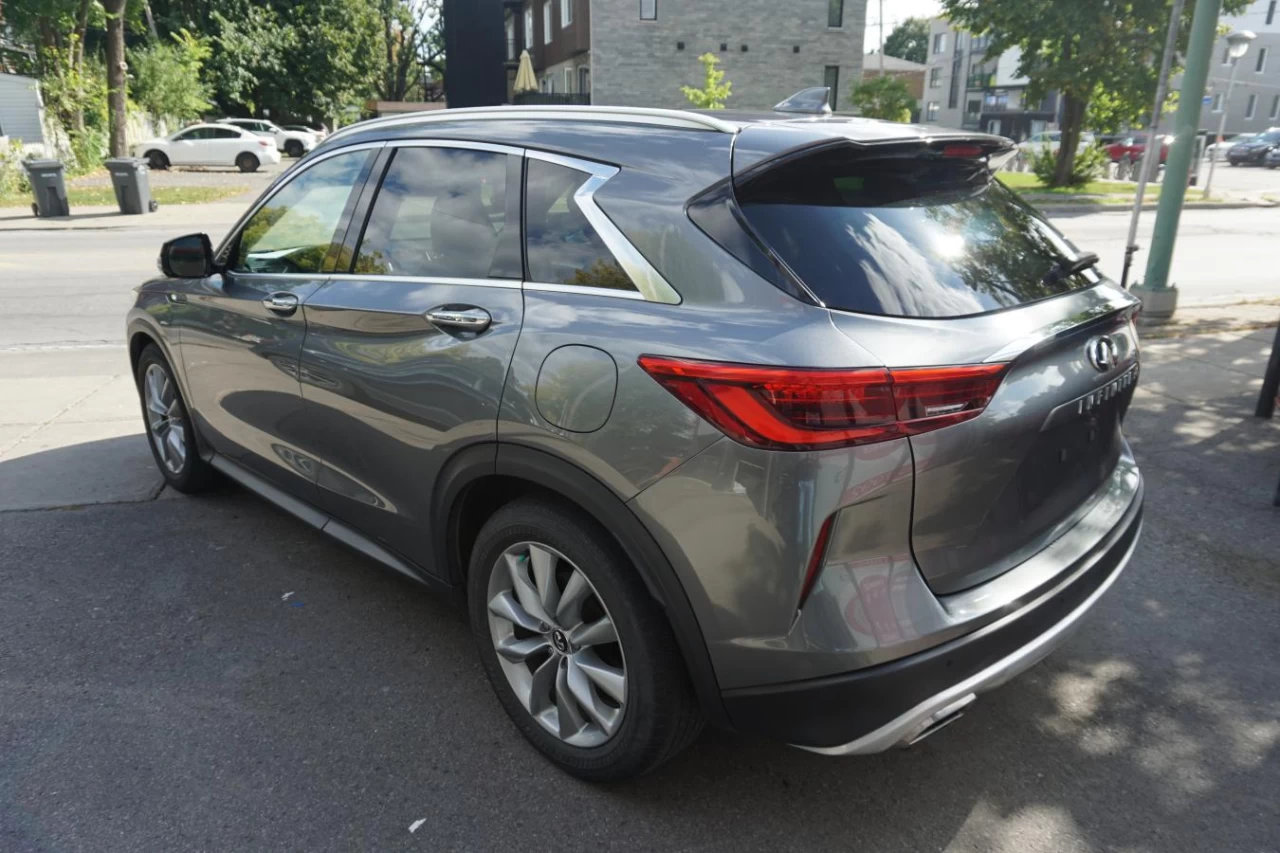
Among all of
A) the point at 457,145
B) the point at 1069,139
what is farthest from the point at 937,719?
the point at 1069,139

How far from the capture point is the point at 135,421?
19.8ft

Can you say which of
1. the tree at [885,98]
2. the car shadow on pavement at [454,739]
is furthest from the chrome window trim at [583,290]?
the tree at [885,98]

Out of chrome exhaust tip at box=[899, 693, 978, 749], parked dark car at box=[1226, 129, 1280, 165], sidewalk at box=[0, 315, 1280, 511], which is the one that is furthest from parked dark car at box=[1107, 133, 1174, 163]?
chrome exhaust tip at box=[899, 693, 978, 749]

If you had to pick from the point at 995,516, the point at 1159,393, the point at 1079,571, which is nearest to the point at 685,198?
the point at 995,516

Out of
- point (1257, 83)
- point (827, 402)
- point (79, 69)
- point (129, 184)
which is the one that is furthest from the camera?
point (1257, 83)

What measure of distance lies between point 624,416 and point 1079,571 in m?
1.30

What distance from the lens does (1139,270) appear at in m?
12.4

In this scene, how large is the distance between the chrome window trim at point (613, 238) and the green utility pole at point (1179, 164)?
7.09 meters

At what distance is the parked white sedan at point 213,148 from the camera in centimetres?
3250

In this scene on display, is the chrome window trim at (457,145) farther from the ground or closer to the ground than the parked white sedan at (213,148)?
farther from the ground

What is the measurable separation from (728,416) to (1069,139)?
30511 millimetres

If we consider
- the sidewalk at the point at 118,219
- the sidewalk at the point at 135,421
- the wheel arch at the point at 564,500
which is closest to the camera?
the wheel arch at the point at 564,500

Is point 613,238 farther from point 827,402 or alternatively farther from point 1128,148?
point 1128,148

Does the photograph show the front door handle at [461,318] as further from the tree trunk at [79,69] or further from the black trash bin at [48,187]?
the tree trunk at [79,69]
